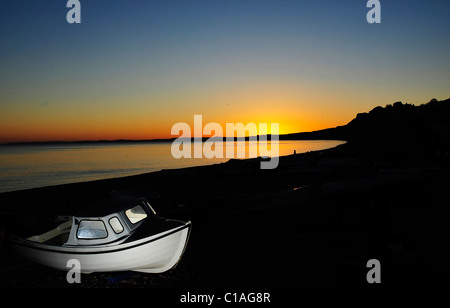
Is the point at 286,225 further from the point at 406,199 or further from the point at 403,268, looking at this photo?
the point at 406,199

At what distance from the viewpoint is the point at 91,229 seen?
30.2 feet

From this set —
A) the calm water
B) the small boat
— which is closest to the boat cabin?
the small boat

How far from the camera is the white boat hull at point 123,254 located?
29.7 feet

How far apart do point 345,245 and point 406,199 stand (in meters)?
9.43

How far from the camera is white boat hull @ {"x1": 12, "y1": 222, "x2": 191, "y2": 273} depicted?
9.05 metres

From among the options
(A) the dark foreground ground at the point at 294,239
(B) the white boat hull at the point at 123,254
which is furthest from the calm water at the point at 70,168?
(B) the white boat hull at the point at 123,254

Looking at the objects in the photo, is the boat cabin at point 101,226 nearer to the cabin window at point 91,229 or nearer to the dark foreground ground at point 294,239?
the cabin window at point 91,229

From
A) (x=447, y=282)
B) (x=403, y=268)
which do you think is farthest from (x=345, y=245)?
(x=447, y=282)

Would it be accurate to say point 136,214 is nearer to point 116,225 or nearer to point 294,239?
point 116,225

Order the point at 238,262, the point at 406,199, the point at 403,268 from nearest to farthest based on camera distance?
1. the point at 403,268
2. the point at 238,262
3. the point at 406,199

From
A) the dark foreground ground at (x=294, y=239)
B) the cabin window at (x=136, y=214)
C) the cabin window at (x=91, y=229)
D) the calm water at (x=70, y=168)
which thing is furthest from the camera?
the calm water at (x=70, y=168)

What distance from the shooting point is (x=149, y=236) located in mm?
9203

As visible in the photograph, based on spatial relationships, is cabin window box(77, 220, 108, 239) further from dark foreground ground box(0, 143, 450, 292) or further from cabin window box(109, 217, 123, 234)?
dark foreground ground box(0, 143, 450, 292)

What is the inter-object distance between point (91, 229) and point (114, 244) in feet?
2.64
